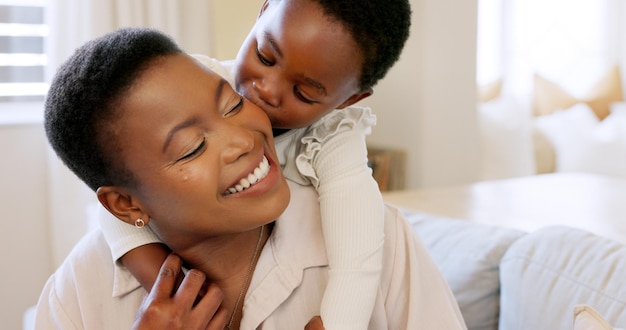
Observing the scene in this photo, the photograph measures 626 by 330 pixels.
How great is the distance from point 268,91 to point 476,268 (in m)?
0.80

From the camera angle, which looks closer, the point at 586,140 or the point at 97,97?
the point at 97,97

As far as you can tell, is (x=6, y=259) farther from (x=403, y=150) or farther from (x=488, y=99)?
(x=488, y=99)

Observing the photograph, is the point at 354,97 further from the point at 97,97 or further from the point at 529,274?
the point at 529,274

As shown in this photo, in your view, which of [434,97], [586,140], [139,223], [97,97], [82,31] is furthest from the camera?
[586,140]

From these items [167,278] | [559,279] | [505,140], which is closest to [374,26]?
[167,278]

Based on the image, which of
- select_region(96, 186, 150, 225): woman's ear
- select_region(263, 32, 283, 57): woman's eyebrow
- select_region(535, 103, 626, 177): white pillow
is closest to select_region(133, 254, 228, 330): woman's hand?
select_region(96, 186, 150, 225): woman's ear

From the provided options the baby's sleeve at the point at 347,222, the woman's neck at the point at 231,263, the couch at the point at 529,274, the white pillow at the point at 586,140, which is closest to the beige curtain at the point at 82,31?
the couch at the point at 529,274

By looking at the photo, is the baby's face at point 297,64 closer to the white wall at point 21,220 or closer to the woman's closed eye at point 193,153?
the woman's closed eye at point 193,153

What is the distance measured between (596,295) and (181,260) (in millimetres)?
810

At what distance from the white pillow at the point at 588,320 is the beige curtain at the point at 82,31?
83.9 inches

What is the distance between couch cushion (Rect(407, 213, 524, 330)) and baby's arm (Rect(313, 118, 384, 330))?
1.91 feet

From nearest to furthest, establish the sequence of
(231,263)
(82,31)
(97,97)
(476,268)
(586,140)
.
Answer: (97,97) → (231,263) → (476,268) → (82,31) → (586,140)

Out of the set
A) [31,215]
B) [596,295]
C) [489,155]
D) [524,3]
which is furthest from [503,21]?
[596,295]

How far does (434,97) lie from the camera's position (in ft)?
11.6
